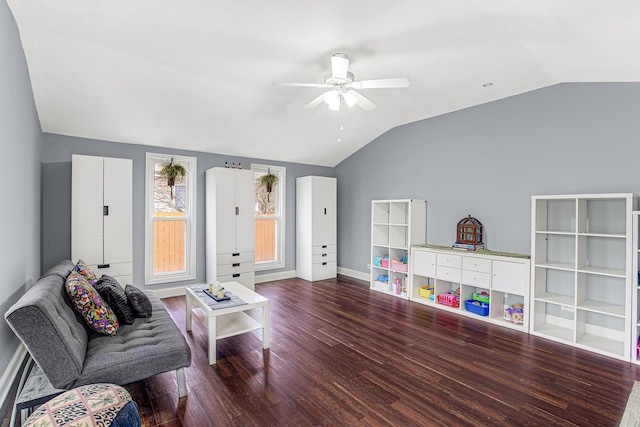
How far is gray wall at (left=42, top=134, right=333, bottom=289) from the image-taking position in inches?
158

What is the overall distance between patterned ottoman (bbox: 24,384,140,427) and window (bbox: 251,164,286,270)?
4.31 meters

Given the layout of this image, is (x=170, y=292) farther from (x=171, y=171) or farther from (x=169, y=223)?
(x=171, y=171)

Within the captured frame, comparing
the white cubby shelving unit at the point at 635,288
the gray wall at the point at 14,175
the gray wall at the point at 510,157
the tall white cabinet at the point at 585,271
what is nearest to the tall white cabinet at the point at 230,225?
the gray wall at the point at 14,175

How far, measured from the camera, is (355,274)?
250 inches

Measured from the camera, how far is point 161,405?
2.27 m

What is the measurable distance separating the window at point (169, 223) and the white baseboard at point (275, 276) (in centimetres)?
119

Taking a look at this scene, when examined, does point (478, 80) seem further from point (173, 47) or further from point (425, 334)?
point (173, 47)

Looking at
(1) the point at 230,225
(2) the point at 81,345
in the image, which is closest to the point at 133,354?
(2) the point at 81,345

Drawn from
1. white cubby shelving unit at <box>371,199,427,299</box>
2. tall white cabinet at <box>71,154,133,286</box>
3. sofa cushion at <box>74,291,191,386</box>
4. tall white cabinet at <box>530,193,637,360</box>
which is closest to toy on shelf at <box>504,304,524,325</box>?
tall white cabinet at <box>530,193,637,360</box>

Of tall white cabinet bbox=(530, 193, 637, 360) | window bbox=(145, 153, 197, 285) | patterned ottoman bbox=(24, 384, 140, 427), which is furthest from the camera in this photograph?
window bbox=(145, 153, 197, 285)

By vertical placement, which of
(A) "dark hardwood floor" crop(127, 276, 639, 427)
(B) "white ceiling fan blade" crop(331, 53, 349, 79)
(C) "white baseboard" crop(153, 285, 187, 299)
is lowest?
(A) "dark hardwood floor" crop(127, 276, 639, 427)

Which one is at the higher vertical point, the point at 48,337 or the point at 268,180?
the point at 268,180

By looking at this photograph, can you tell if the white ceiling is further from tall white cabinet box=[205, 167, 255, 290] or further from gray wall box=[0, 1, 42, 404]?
tall white cabinet box=[205, 167, 255, 290]

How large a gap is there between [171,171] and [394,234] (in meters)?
3.67
